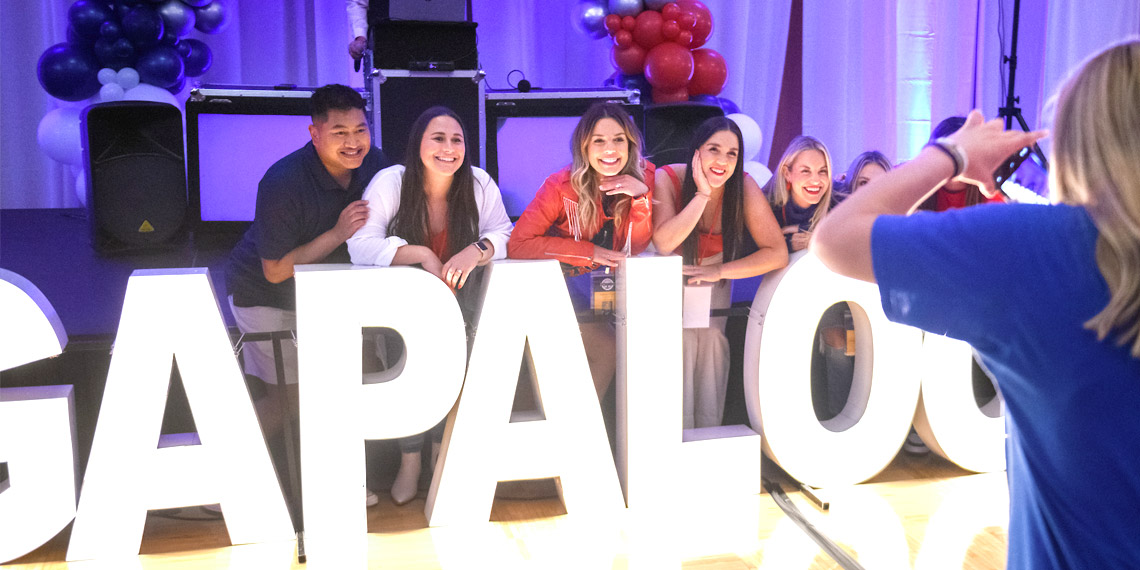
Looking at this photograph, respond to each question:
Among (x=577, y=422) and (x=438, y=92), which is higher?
(x=438, y=92)

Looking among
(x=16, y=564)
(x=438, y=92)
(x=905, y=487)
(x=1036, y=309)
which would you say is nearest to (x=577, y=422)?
(x=905, y=487)

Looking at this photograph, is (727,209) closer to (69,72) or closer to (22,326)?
(22,326)

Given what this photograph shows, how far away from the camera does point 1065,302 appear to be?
2.62 feet

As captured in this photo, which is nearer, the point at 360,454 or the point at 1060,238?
the point at 1060,238

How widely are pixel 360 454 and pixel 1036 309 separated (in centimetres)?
180

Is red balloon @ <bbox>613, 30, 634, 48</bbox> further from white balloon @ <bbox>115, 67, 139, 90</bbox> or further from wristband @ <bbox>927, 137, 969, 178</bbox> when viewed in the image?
wristband @ <bbox>927, 137, 969, 178</bbox>

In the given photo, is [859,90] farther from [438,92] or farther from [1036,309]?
[1036,309]

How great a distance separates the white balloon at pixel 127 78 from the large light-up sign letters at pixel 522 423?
127 inches

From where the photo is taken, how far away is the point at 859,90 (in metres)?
6.21

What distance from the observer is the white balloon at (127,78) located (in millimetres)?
4691

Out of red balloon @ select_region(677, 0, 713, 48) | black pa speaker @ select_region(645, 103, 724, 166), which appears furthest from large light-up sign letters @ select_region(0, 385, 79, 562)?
red balloon @ select_region(677, 0, 713, 48)

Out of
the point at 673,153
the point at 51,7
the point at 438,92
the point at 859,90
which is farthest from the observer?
the point at 859,90

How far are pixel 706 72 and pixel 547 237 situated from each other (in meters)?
2.89

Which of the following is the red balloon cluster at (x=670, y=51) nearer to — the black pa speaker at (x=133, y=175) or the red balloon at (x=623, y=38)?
the red balloon at (x=623, y=38)
